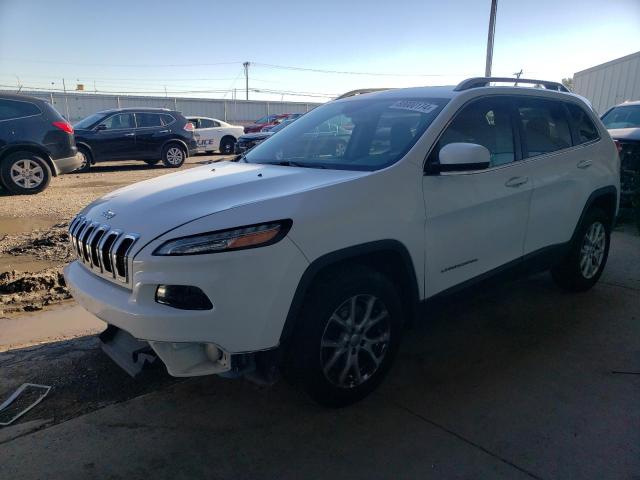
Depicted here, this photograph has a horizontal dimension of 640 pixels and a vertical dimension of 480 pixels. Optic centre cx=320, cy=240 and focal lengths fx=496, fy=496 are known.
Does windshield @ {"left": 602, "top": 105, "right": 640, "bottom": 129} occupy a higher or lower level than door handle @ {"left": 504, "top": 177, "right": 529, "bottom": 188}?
higher

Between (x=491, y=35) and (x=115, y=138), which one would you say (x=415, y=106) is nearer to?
(x=115, y=138)

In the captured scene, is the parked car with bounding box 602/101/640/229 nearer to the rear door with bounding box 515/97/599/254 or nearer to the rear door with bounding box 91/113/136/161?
the rear door with bounding box 515/97/599/254

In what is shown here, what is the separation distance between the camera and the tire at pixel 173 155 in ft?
47.3

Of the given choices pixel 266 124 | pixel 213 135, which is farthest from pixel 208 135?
pixel 266 124

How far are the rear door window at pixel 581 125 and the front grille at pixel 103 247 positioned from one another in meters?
3.67

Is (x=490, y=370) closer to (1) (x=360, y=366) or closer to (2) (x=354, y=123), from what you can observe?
(1) (x=360, y=366)

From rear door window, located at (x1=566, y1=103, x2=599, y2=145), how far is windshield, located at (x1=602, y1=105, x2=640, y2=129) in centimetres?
566

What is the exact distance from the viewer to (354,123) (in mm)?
3625

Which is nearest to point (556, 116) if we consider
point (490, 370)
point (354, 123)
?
point (354, 123)

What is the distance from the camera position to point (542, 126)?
3924mm

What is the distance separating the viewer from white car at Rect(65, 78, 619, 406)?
2.25 metres

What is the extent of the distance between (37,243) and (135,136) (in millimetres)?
8494

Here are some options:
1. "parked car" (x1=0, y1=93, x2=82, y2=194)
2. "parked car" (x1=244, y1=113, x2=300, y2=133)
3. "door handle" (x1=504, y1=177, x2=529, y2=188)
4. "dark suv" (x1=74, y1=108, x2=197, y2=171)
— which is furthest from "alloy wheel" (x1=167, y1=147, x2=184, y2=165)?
"door handle" (x1=504, y1=177, x2=529, y2=188)

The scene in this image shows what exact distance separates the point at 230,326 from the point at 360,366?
3.07 feet
